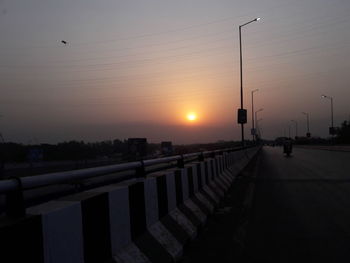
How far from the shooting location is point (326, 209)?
34.2ft

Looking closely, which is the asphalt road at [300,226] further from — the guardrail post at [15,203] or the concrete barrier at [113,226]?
the guardrail post at [15,203]

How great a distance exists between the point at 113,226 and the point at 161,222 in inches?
68.5

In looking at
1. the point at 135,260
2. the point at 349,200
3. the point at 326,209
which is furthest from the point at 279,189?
the point at 135,260

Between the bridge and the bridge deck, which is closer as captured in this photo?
the bridge

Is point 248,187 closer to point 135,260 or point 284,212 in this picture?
point 284,212

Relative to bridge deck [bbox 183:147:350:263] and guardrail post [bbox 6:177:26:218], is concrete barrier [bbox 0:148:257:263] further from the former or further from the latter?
bridge deck [bbox 183:147:350:263]

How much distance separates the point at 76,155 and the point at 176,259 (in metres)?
29.5

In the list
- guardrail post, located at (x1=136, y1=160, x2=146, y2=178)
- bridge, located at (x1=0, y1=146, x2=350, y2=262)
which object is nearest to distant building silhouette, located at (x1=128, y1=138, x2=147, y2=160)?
bridge, located at (x1=0, y1=146, x2=350, y2=262)

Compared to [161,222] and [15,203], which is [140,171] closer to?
[161,222]

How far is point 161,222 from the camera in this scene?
645 centimetres

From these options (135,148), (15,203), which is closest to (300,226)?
(15,203)

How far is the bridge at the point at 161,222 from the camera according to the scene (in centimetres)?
346

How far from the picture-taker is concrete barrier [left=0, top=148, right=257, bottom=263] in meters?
3.34

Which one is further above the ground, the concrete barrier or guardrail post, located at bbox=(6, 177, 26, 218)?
guardrail post, located at bbox=(6, 177, 26, 218)
